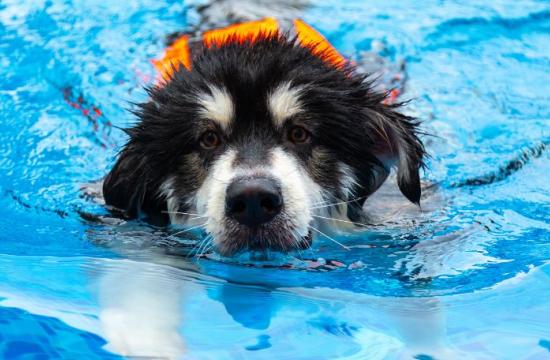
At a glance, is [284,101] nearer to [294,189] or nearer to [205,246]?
[294,189]

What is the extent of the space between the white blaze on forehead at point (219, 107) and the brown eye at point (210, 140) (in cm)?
9

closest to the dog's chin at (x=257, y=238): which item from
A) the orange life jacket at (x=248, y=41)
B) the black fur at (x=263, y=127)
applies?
the black fur at (x=263, y=127)

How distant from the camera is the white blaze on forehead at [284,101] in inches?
153

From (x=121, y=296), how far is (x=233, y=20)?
12.8ft

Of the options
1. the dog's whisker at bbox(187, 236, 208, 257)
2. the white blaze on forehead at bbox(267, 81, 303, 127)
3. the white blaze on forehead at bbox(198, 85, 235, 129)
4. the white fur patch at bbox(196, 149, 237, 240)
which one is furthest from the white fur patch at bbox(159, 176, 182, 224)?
the white blaze on forehead at bbox(267, 81, 303, 127)

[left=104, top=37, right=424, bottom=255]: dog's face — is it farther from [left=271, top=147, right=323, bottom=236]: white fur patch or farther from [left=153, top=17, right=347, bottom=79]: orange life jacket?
[left=153, top=17, right=347, bottom=79]: orange life jacket

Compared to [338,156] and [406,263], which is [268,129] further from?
[406,263]

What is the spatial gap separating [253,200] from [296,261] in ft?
1.80

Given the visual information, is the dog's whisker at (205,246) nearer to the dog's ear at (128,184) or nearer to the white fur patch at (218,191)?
the white fur patch at (218,191)

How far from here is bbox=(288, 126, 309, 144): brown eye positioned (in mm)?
3986

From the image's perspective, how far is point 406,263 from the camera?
4.04 metres

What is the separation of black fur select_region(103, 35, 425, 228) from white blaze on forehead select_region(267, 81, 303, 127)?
1.2 inches

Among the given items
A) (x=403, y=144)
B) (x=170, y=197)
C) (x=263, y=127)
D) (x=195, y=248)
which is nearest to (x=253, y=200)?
(x=263, y=127)

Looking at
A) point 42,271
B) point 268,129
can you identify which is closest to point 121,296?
point 42,271
